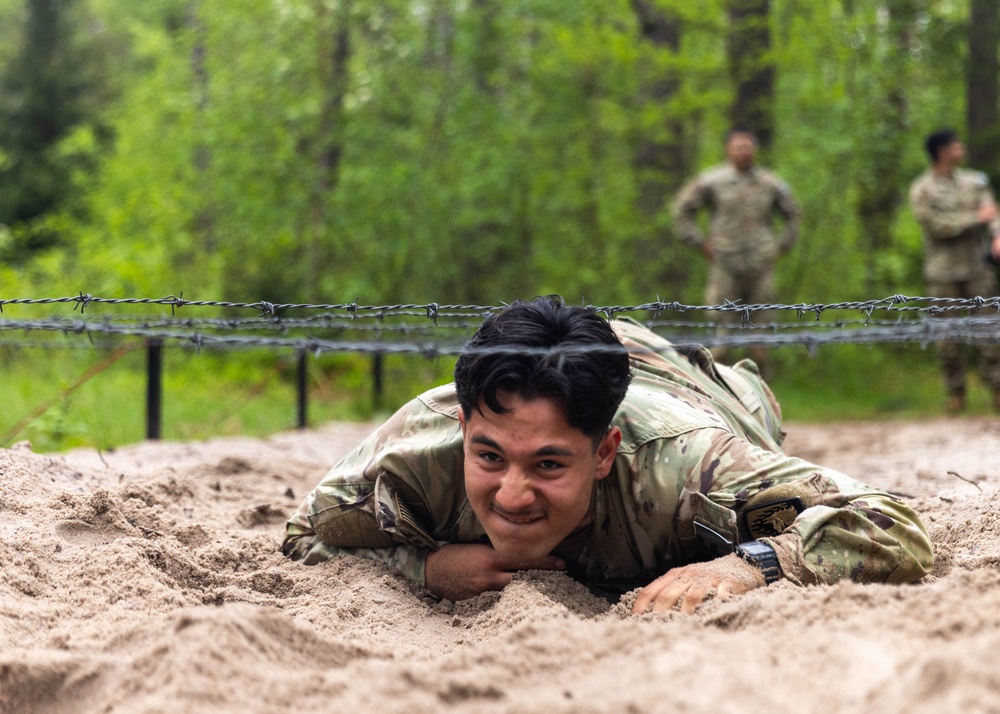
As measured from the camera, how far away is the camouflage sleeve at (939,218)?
26.8 ft

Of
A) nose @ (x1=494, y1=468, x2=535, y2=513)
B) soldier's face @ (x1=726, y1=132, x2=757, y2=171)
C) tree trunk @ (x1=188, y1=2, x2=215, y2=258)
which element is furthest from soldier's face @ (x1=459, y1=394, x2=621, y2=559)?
tree trunk @ (x1=188, y1=2, x2=215, y2=258)

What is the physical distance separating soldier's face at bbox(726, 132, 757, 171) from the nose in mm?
6688

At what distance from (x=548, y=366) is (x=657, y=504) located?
529mm

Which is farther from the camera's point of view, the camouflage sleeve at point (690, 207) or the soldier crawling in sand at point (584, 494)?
the camouflage sleeve at point (690, 207)

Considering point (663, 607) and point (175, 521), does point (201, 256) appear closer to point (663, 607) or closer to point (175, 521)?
point (175, 521)

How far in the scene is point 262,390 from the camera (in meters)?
9.21

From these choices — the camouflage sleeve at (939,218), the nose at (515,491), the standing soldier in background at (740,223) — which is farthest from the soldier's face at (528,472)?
the standing soldier in background at (740,223)

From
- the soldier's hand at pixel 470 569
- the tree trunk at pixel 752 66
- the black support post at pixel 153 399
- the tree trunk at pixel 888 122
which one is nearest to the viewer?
the soldier's hand at pixel 470 569

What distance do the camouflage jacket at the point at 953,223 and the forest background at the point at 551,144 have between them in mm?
1539

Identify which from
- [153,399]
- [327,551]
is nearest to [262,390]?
[153,399]

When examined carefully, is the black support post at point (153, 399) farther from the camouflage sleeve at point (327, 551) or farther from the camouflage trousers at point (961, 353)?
the camouflage trousers at point (961, 353)

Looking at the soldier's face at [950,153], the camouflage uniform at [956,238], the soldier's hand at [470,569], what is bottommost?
the soldier's hand at [470,569]

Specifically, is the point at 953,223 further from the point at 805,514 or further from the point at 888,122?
the point at 805,514

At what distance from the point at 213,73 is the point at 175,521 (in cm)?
862
